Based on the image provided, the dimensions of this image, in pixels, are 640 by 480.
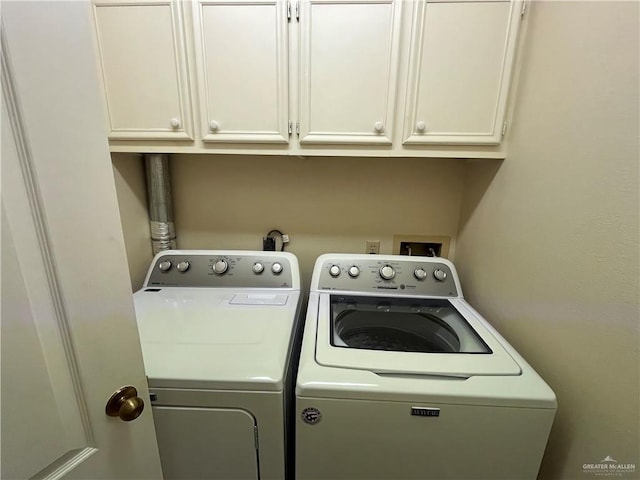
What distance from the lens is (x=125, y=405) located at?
1.90 ft

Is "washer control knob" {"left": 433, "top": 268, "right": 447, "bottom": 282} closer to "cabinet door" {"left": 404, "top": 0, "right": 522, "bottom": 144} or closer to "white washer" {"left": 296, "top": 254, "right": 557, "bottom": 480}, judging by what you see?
"white washer" {"left": 296, "top": 254, "right": 557, "bottom": 480}

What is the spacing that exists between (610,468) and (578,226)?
0.60 meters

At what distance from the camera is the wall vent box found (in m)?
1.62

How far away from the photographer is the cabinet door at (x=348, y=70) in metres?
1.03

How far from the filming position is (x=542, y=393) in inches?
29.0

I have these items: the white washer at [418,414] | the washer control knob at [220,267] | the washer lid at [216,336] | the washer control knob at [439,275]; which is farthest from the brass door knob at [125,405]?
the washer control knob at [439,275]

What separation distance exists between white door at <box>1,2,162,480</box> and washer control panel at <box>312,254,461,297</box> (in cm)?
90

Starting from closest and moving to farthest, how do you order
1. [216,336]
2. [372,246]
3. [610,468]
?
[610,468] < [216,336] < [372,246]

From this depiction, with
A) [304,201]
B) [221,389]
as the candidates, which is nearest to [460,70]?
[304,201]

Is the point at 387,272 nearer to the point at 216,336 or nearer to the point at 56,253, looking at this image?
the point at 216,336

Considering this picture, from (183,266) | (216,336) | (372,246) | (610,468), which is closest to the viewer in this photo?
(610,468)

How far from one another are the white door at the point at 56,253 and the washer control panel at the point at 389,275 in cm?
90

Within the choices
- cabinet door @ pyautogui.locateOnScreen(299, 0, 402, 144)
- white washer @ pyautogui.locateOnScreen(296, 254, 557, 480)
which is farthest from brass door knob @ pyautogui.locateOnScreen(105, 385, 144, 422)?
cabinet door @ pyautogui.locateOnScreen(299, 0, 402, 144)

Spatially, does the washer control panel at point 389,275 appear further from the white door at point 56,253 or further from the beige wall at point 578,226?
the white door at point 56,253
